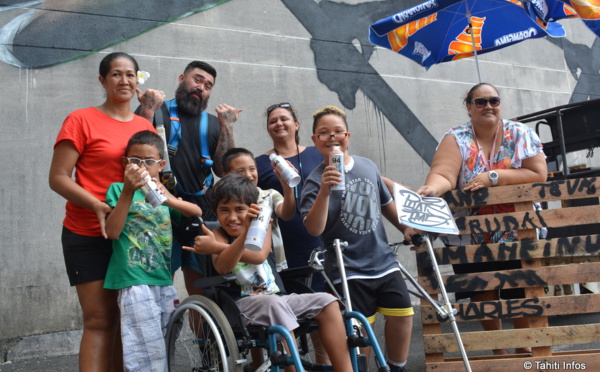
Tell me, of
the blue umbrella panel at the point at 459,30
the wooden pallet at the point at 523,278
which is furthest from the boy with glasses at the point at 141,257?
the blue umbrella panel at the point at 459,30

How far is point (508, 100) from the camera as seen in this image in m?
9.52

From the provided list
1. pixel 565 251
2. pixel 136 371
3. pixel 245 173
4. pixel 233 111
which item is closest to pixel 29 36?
pixel 233 111

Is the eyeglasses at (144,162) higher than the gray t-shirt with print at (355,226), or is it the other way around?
the eyeglasses at (144,162)

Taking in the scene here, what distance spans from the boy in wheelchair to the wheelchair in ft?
0.20

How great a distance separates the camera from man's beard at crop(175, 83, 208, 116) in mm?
4176

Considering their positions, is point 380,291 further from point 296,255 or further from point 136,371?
point 136,371

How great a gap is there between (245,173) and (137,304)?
0.99 m

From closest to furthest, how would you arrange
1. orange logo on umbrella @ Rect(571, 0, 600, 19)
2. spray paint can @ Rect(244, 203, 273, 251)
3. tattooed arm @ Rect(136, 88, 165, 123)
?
spray paint can @ Rect(244, 203, 273, 251) → tattooed arm @ Rect(136, 88, 165, 123) → orange logo on umbrella @ Rect(571, 0, 600, 19)

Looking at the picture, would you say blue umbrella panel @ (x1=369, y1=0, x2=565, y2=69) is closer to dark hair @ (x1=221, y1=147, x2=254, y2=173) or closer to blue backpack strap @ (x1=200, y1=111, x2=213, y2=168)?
blue backpack strap @ (x1=200, y1=111, x2=213, y2=168)

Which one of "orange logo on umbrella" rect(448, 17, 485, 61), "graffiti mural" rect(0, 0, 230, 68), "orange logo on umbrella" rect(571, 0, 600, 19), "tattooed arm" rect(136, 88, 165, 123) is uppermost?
"graffiti mural" rect(0, 0, 230, 68)

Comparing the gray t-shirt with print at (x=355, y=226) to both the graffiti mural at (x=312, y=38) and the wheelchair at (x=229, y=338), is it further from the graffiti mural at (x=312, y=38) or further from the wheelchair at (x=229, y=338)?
the graffiti mural at (x=312, y=38)

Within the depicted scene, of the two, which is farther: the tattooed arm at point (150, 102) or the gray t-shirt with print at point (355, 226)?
the tattooed arm at point (150, 102)

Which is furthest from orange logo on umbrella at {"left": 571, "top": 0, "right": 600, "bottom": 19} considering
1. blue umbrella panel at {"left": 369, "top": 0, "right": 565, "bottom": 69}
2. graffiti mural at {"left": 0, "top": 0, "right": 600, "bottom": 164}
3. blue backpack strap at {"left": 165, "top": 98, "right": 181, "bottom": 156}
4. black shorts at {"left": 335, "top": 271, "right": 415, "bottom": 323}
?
blue backpack strap at {"left": 165, "top": 98, "right": 181, "bottom": 156}

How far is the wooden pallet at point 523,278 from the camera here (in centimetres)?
402
